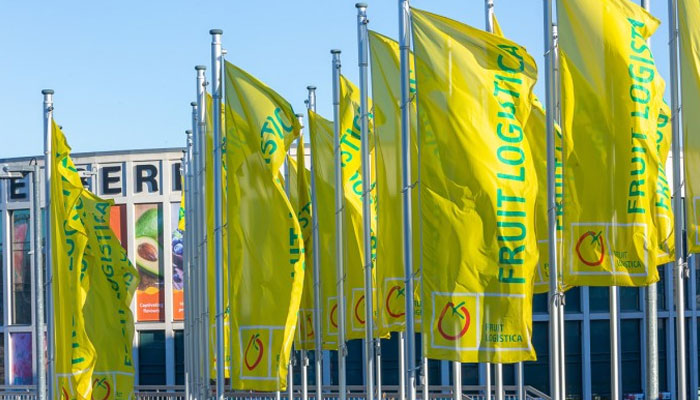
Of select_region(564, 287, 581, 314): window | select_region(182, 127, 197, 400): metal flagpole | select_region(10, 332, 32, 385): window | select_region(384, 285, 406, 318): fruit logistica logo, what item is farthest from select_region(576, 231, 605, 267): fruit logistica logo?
select_region(10, 332, 32, 385): window

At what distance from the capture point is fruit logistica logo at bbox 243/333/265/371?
1942cm

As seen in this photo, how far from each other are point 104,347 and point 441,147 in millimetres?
12112

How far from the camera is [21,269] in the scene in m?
51.0

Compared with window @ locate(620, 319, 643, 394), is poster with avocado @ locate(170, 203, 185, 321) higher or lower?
higher

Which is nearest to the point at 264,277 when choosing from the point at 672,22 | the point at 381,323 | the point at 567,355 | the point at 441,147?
the point at 381,323

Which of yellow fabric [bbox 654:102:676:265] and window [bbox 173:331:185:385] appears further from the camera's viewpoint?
window [bbox 173:331:185:385]

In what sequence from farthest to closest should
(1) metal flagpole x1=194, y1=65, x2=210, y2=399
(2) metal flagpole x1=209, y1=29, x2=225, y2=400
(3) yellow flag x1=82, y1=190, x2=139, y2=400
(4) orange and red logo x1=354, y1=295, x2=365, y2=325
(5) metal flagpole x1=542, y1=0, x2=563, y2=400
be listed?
1. (3) yellow flag x1=82, y1=190, x2=139, y2=400
2. (1) metal flagpole x1=194, y1=65, x2=210, y2=399
3. (4) orange and red logo x1=354, y1=295, x2=365, y2=325
4. (2) metal flagpole x1=209, y1=29, x2=225, y2=400
5. (5) metal flagpole x1=542, y1=0, x2=563, y2=400

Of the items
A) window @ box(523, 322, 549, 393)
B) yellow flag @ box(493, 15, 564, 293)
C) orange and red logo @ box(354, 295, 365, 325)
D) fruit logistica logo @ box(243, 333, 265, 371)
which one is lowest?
window @ box(523, 322, 549, 393)

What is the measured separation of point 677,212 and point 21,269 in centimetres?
3775

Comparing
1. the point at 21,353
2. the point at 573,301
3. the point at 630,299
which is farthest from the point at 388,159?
the point at 21,353

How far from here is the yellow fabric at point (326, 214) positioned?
79.1 feet

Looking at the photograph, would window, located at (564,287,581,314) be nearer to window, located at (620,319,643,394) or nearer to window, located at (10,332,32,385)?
window, located at (620,319,643,394)

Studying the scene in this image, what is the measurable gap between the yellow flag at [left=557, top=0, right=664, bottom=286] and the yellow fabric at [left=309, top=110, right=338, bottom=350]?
800cm

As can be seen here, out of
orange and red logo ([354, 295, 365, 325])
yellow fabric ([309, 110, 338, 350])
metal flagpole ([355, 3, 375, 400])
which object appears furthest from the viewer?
yellow fabric ([309, 110, 338, 350])
